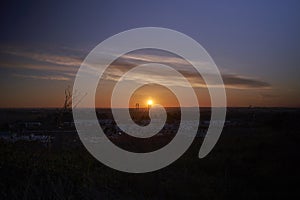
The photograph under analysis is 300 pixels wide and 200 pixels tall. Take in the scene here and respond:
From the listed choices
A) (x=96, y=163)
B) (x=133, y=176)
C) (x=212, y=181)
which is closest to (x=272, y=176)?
(x=212, y=181)

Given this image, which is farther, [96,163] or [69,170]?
[96,163]

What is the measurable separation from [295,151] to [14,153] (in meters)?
12.9

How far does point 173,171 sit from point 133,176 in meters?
2.18

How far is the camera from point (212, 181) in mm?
12391

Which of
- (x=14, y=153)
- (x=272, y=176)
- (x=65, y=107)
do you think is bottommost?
(x=272, y=176)

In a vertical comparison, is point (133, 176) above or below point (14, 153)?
below

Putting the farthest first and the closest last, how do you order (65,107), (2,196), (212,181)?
1. (212,181)
2. (2,196)
3. (65,107)

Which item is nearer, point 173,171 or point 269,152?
point 173,171

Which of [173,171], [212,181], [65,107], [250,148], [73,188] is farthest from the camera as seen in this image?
[250,148]

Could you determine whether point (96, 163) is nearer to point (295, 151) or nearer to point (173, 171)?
point (173, 171)

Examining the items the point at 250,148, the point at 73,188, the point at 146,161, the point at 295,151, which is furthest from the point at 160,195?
the point at 250,148

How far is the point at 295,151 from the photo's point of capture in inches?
655

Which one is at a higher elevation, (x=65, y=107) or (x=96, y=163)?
(x=65, y=107)

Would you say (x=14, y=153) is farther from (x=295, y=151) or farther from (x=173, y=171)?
(x=295, y=151)
